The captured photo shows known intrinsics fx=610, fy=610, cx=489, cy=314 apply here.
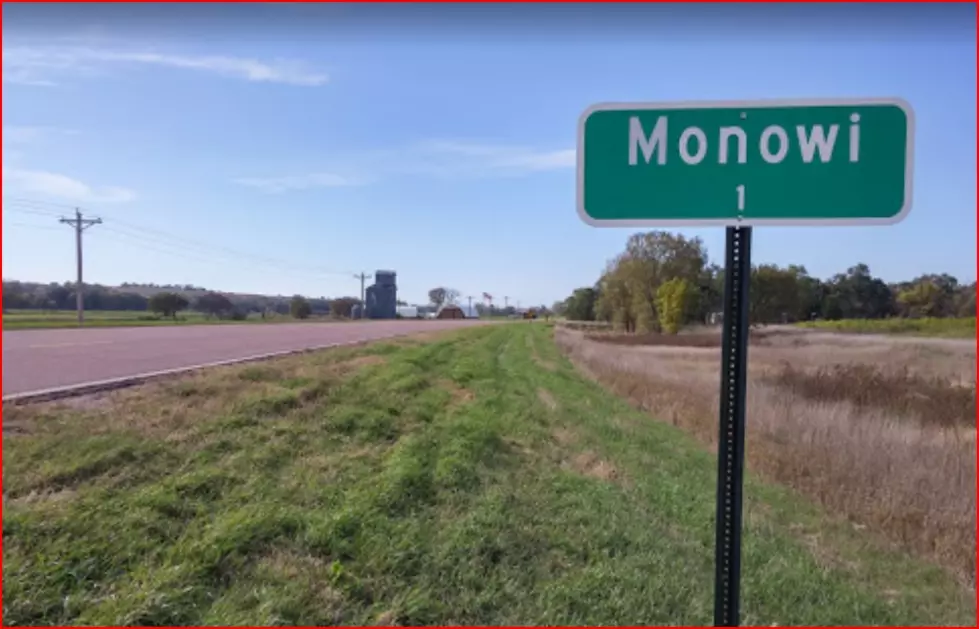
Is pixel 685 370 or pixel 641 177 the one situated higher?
pixel 641 177

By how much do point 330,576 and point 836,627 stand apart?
2776 mm

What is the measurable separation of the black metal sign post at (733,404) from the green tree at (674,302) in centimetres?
4501

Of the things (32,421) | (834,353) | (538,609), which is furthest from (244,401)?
(834,353)

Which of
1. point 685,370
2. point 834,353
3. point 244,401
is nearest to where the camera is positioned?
point 244,401

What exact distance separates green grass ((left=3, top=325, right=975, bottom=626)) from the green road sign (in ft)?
7.88

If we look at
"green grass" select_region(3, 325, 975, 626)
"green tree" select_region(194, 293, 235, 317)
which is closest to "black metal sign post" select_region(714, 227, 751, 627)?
"green grass" select_region(3, 325, 975, 626)

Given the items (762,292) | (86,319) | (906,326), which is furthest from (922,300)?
(86,319)

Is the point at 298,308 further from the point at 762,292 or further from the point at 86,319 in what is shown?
the point at 762,292

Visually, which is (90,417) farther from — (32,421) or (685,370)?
(685,370)

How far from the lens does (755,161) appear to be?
1760mm

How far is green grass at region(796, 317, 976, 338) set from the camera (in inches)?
1316

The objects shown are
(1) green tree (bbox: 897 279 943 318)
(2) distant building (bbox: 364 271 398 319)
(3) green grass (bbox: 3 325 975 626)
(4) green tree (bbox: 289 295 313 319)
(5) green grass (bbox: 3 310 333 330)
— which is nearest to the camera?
(3) green grass (bbox: 3 325 975 626)

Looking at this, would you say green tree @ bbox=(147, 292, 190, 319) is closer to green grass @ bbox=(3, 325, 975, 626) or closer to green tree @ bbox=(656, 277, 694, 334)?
green tree @ bbox=(656, 277, 694, 334)

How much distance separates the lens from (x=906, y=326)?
138ft
